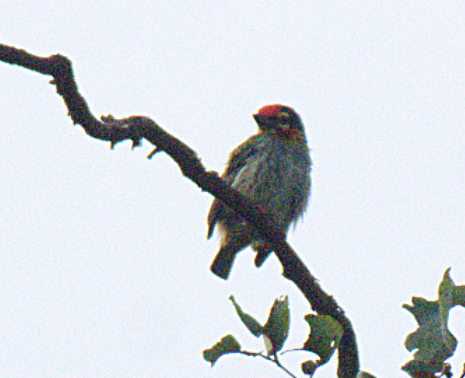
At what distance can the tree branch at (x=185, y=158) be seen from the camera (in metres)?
2.31

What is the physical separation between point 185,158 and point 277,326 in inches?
39.3

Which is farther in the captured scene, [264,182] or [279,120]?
[279,120]

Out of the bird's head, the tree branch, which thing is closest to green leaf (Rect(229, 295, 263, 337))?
the tree branch

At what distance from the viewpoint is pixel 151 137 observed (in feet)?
8.84

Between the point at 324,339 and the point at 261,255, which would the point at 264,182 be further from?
the point at 324,339

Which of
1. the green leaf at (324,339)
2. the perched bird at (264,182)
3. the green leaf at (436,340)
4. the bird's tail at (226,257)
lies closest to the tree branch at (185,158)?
the green leaf at (324,339)

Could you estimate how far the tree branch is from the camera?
2.31 metres

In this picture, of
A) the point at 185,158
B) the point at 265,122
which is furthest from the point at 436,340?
the point at 265,122

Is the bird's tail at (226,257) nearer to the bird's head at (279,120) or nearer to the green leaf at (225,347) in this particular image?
the bird's head at (279,120)

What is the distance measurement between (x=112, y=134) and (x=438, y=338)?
4.69 ft

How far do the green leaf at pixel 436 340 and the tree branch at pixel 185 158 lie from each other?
116 cm

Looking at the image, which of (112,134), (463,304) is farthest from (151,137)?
(463,304)

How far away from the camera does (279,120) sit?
648cm

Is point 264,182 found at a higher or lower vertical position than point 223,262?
higher
